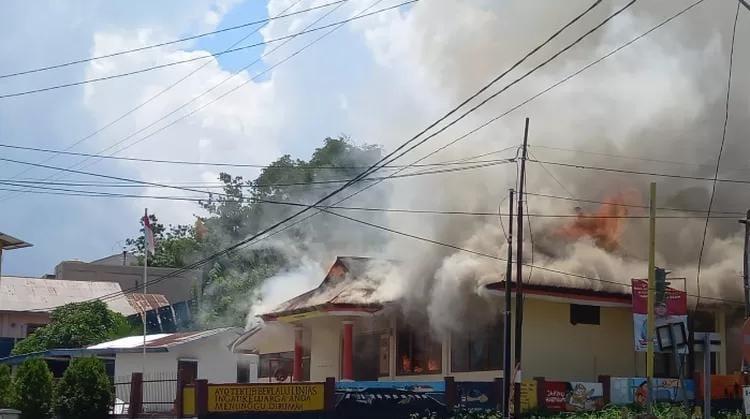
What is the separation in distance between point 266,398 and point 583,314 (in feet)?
29.8

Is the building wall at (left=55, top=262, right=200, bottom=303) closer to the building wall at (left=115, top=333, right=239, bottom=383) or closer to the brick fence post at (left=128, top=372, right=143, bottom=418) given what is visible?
the building wall at (left=115, top=333, right=239, bottom=383)

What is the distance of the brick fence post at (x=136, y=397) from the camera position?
90.4 ft

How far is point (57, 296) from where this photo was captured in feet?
180

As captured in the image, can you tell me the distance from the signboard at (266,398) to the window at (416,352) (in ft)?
20.3

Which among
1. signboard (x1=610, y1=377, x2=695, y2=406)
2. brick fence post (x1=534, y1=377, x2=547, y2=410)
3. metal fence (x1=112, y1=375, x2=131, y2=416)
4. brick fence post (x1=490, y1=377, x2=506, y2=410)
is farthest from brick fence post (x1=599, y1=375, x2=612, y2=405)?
metal fence (x1=112, y1=375, x2=131, y2=416)

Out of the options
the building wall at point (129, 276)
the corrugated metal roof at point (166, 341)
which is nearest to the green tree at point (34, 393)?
the corrugated metal roof at point (166, 341)

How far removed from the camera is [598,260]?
27.6m

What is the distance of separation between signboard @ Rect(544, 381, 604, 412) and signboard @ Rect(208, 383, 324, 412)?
17.1 feet

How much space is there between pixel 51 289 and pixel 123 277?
11.8 metres

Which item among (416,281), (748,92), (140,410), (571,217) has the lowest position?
(140,410)

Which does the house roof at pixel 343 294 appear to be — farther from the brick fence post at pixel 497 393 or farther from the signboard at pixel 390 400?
the brick fence post at pixel 497 393

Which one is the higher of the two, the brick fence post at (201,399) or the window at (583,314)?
the window at (583,314)

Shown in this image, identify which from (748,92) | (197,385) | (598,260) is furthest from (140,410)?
(748,92)

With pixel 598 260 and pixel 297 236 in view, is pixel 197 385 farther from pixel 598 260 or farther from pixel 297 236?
pixel 297 236
